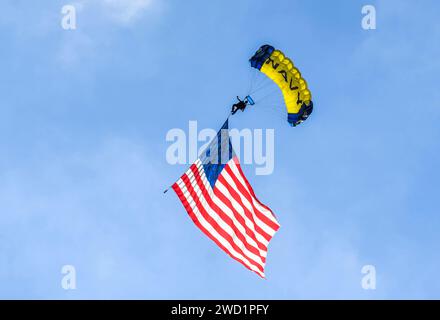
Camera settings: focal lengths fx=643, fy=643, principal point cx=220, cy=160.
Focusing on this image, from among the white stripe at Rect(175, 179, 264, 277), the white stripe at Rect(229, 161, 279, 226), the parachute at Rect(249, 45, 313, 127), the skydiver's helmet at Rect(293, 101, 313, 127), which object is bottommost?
the white stripe at Rect(175, 179, 264, 277)

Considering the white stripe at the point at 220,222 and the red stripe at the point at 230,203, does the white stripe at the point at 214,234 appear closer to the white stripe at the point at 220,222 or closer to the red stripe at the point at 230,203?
the white stripe at the point at 220,222

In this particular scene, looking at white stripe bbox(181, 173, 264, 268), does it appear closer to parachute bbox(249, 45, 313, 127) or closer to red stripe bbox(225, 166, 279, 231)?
red stripe bbox(225, 166, 279, 231)

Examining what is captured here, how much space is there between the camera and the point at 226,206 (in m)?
33.7

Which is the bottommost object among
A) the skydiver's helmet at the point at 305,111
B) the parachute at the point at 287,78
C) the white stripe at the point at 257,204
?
the white stripe at the point at 257,204

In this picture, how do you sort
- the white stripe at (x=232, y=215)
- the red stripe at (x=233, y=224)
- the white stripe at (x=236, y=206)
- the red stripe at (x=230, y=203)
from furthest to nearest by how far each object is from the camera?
the white stripe at (x=236, y=206) → the red stripe at (x=230, y=203) → the white stripe at (x=232, y=215) → the red stripe at (x=233, y=224)

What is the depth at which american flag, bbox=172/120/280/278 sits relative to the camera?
32.6 m

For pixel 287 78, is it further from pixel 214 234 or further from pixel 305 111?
pixel 214 234

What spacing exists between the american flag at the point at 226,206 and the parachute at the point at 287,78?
3.97m

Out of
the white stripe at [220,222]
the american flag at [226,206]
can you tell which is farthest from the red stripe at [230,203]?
the white stripe at [220,222]

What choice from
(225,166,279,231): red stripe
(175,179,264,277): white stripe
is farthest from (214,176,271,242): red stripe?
(175,179,264,277): white stripe

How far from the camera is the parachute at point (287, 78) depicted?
3531cm

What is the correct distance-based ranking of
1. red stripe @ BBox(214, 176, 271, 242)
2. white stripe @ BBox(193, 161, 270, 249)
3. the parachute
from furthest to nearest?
the parachute → red stripe @ BBox(214, 176, 271, 242) → white stripe @ BBox(193, 161, 270, 249)

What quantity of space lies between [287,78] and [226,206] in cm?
797

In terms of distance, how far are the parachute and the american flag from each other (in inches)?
156
